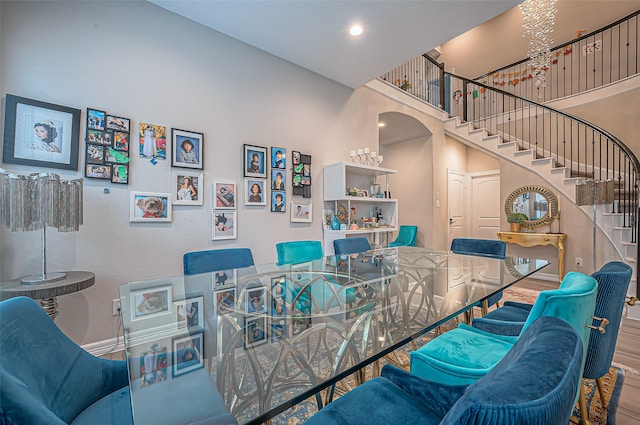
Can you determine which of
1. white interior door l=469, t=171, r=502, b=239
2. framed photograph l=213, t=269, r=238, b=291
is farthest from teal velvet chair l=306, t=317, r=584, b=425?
white interior door l=469, t=171, r=502, b=239

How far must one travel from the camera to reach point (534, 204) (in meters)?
5.08

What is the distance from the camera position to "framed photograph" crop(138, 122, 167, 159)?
2449 millimetres

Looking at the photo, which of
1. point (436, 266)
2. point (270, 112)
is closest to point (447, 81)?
point (270, 112)

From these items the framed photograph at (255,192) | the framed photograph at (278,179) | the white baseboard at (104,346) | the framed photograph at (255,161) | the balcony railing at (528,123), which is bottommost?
the white baseboard at (104,346)

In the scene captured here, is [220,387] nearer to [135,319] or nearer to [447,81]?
[135,319]

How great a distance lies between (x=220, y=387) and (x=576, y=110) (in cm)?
689

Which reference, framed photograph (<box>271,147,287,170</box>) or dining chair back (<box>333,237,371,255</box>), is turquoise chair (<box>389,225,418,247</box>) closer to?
dining chair back (<box>333,237,371,255</box>)

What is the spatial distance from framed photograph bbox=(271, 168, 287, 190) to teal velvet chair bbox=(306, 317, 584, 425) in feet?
8.60

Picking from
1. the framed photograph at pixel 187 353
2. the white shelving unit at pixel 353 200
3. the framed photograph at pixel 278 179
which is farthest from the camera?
the white shelving unit at pixel 353 200

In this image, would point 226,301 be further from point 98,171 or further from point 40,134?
point 40,134

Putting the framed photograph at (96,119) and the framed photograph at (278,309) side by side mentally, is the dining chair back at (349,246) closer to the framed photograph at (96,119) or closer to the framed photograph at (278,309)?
the framed photograph at (278,309)

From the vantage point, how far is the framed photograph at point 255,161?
3053 millimetres

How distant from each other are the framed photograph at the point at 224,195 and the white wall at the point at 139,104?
79mm

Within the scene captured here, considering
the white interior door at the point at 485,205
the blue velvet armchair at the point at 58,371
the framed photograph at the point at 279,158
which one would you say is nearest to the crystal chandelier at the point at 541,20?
the white interior door at the point at 485,205
